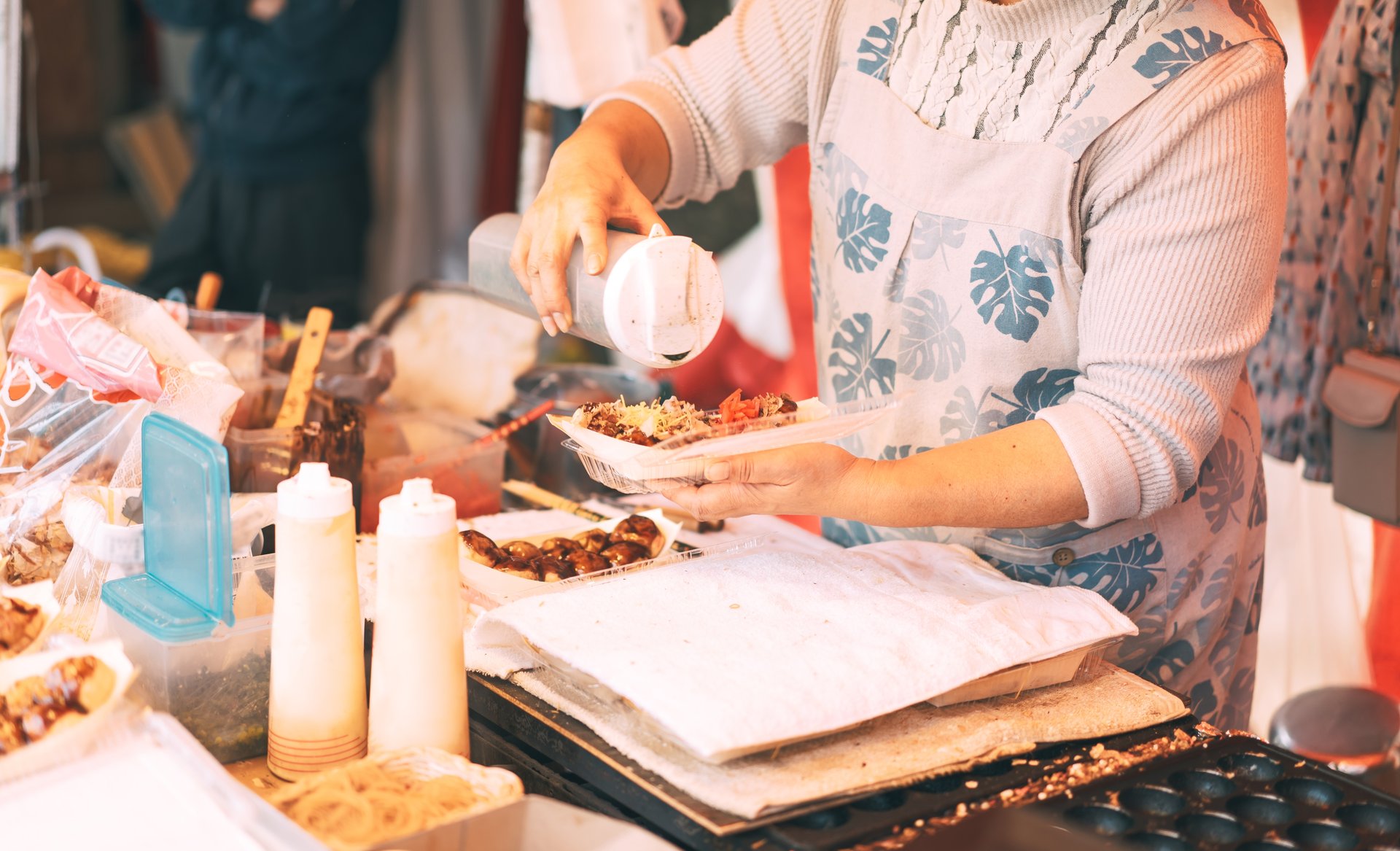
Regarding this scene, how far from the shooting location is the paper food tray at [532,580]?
145cm

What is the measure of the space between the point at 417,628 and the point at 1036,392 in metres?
0.84

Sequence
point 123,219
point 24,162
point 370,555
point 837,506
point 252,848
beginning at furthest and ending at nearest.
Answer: point 123,219 < point 24,162 < point 370,555 < point 837,506 < point 252,848

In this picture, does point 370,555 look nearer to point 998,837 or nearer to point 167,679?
point 167,679

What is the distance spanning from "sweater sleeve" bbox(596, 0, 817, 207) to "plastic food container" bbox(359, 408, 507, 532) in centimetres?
47

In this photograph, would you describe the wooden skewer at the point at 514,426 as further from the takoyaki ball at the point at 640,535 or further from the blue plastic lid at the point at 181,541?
the blue plastic lid at the point at 181,541

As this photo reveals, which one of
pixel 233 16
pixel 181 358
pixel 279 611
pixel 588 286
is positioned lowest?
pixel 279 611

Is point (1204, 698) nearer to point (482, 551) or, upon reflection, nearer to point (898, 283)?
point (898, 283)

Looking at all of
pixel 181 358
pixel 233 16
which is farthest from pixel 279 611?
pixel 233 16

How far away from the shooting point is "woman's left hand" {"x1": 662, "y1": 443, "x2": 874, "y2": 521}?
1328mm

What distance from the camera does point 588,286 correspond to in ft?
4.61

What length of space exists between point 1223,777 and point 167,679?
99cm

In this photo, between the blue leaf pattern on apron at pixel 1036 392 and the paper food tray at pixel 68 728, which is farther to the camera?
the blue leaf pattern on apron at pixel 1036 392

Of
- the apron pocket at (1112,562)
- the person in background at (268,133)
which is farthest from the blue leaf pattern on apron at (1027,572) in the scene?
the person in background at (268,133)

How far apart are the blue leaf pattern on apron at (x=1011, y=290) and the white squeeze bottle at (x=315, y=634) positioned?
2.66 ft
